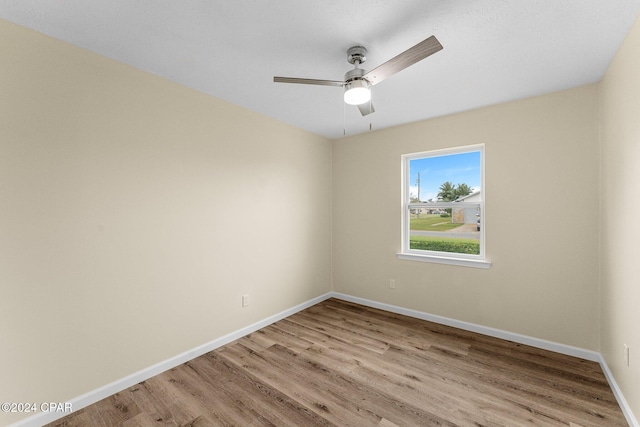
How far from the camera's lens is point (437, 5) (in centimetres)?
153

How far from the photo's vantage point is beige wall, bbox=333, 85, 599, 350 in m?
A: 2.51

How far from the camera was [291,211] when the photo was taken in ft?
12.1

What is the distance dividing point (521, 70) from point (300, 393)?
3.10 meters

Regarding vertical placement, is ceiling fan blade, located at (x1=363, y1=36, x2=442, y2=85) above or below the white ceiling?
below

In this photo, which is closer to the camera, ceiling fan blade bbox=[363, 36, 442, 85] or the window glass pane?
ceiling fan blade bbox=[363, 36, 442, 85]

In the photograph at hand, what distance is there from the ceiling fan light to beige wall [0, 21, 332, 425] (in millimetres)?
1529

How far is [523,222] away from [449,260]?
849 mm

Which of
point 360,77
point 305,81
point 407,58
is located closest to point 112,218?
point 305,81

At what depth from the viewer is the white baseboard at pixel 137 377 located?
1.75 metres

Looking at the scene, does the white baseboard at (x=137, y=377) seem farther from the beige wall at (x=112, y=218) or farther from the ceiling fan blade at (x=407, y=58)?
the ceiling fan blade at (x=407, y=58)

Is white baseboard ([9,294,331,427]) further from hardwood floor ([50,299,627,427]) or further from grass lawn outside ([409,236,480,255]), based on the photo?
grass lawn outside ([409,236,480,255])

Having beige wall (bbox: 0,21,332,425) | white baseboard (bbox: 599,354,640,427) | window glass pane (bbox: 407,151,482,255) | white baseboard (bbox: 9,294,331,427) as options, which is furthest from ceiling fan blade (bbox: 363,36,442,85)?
white baseboard (bbox: 9,294,331,427)

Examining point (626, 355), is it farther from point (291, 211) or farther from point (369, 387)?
point (291, 211)

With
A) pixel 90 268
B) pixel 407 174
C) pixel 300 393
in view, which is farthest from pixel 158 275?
pixel 407 174
